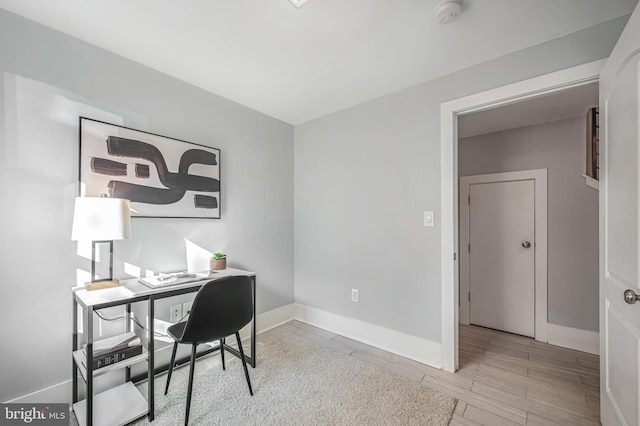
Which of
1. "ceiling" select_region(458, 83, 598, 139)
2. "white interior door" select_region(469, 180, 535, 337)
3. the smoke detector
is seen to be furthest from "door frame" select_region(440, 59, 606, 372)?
"white interior door" select_region(469, 180, 535, 337)

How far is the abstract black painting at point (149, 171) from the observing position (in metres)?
1.77

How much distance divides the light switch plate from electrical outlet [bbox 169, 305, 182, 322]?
7.15ft

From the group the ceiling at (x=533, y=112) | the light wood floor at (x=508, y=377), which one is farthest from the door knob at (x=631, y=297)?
the ceiling at (x=533, y=112)

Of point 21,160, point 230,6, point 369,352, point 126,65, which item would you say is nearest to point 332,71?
point 230,6

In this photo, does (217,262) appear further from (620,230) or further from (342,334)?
(620,230)

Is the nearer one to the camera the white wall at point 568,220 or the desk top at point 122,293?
the desk top at point 122,293

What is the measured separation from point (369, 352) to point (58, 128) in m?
2.85

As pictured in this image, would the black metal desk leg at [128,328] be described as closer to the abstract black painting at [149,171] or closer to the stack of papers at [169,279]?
the stack of papers at [169,279]

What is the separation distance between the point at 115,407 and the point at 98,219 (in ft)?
3.71

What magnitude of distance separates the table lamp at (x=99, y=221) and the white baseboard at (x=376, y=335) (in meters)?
2.01

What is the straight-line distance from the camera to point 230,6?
1.48 meters

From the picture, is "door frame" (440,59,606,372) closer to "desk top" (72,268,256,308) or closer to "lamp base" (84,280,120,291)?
"desk top" (72,268,256,308)

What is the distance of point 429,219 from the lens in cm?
224

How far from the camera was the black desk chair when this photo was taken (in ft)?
5.08
